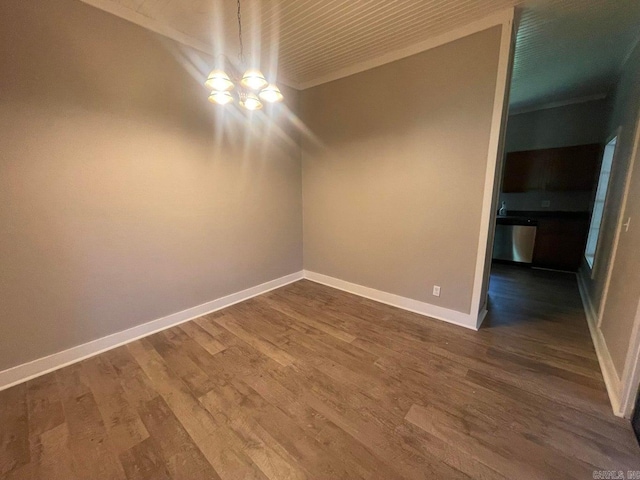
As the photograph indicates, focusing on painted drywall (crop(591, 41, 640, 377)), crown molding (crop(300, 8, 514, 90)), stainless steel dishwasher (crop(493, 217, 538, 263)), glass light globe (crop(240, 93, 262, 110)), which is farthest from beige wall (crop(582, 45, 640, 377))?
glass light globe (crop(240, 93, 262, 110))

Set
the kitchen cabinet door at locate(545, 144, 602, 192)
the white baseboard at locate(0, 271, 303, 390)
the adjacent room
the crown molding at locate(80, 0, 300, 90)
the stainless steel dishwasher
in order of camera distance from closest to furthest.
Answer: the adjacent room
the white baseboard at locate(0, 271, 303, 390)
the crown molding at locate(80, 0, 300, 90)
the kitchen cabinet door at locate(545, 144, 602, 192)
the stainless steel dishwasher

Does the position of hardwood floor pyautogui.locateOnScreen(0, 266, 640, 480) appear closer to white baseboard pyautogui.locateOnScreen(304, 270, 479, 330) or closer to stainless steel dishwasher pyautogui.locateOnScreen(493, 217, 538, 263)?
white baseboard pyautogui.locateOnScreen(304, 270, 479, 330)

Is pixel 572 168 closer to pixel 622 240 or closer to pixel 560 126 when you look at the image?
pixel 560 126

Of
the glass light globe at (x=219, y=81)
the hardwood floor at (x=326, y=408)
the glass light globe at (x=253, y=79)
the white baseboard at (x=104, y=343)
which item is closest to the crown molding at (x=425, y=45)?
the glass light globe at (x=253, y=79)

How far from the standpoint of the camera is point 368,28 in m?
2.29

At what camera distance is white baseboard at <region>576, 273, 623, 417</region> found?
1.61m

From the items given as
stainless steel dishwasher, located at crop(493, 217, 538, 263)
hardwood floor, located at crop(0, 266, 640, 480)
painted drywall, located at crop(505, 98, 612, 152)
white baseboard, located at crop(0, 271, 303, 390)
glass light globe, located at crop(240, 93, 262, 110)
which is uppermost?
painted drywall, located at crop(505, 98, 612, 152)

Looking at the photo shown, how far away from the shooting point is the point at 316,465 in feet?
4.24

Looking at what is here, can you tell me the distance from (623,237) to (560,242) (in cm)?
257

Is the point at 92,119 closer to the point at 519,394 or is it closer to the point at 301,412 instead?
the point at 301,412

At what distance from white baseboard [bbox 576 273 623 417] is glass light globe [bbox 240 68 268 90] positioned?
3.13 meters

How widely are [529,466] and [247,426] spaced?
153cm

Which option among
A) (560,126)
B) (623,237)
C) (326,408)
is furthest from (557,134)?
(326,408)

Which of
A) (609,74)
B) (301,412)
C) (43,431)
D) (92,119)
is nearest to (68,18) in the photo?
(92,119)
